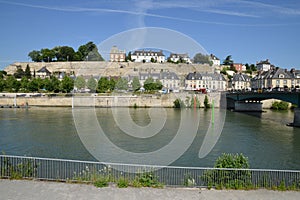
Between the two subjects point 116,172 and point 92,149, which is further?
point 92,149

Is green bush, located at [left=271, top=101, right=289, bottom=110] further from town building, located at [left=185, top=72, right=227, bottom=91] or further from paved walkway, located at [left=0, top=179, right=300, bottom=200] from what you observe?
paved walkway, located at [left=0, top=179, right=300, bottom=200]

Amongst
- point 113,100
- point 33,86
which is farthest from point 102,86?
point 33,86

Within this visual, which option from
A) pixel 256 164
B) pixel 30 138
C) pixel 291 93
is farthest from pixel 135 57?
pixel 256 164

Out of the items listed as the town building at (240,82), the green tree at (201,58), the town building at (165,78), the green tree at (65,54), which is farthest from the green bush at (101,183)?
the green tree at (65,54)

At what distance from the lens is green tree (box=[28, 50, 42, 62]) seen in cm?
10912

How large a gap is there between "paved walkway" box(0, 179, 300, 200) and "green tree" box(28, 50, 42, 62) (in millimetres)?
108826

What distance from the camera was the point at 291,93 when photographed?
34188 mm

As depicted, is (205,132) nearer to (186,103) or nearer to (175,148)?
(175,148)

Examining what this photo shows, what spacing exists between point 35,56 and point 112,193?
112 m

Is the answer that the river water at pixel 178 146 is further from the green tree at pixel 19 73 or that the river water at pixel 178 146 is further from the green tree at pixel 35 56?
the green tree at pixel 35 56

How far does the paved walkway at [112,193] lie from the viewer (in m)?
7.99

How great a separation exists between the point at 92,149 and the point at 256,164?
1015cm

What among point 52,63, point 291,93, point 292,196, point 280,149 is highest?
point 52,63

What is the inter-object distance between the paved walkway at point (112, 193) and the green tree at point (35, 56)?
357 feet
